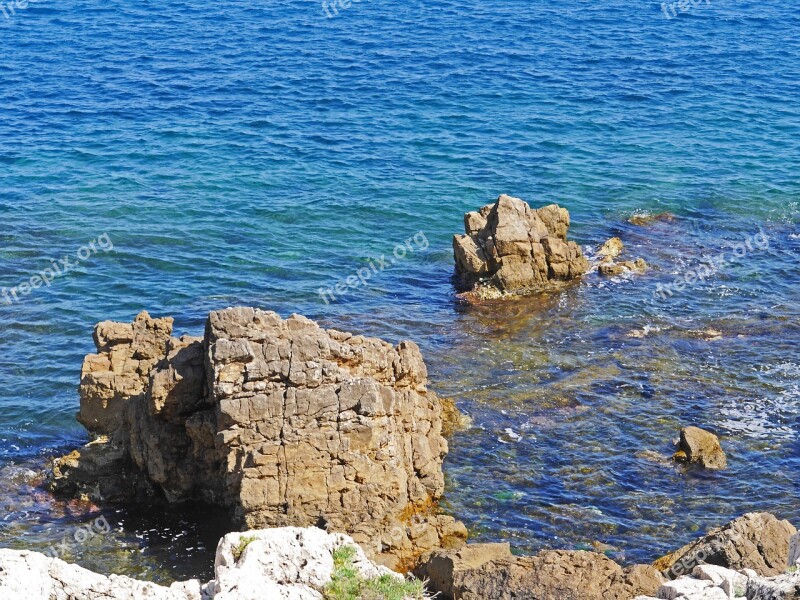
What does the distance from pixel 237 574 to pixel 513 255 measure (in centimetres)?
2782

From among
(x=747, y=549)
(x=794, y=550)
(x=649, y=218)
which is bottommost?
(x=747, y=549)

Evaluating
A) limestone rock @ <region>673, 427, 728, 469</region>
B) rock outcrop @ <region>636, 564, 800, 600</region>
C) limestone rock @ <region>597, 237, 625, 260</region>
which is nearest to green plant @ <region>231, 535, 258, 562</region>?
rock outcrop @ <region>636, 564, 800, 600</region>

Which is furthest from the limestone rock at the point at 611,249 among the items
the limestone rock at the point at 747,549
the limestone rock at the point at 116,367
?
the limestone rock at the point at 747,549

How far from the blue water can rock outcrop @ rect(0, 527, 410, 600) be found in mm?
8405

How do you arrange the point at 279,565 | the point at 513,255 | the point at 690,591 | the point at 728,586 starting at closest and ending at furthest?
the point at 279,565 < the point at 728,586 < the point at 690,591 < the point at 513,255

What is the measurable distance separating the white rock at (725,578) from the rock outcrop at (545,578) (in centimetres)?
119

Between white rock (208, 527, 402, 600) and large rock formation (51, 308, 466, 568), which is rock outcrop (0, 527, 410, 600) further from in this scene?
large rock formation (51, 308, 466, 568)

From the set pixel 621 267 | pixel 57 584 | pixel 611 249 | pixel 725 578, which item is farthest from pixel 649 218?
pixel 57 584

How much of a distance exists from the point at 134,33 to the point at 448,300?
143 ft

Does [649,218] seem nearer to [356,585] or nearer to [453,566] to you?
[453,566]

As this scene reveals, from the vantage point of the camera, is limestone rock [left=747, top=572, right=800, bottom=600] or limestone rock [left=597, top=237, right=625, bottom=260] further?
limestone rock [left=597, top=237, right=625, bottom=260]

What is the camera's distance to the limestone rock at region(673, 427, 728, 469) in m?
32.2

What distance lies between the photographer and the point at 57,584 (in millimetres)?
18188

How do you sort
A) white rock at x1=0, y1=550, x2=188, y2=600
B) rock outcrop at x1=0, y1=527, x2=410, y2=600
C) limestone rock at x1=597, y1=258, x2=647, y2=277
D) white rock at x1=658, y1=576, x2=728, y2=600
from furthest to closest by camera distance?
limestone rock at x1=597, y1=258, x2=647, y2=277 < white rock at x1=658, y1=576, x2=728, y2=600 < rock outcrop at x1=0, y1=527, x2=410, y2=600 < white rock at x1=0, y1=550, x2=188, y2=600
